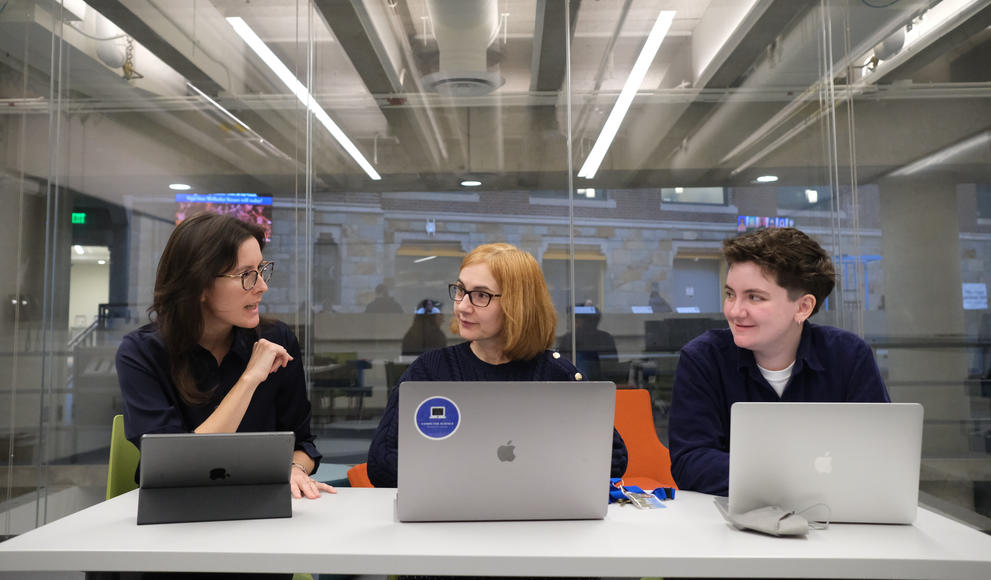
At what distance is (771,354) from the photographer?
6.33 ft

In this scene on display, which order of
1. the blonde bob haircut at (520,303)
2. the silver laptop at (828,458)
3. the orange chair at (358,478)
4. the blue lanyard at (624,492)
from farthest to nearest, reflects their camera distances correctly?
the orange chair at (358,478), the blonde bob haircut at (520,303), the blue lanyard at (624,492), the silver laptop at (828,458)

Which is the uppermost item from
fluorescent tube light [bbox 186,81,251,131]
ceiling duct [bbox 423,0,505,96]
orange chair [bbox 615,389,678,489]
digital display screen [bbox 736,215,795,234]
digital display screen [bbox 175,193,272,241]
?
ceiling duct [bbox 423,0,505,96]

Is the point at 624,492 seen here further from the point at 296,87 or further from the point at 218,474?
the point at 296,87

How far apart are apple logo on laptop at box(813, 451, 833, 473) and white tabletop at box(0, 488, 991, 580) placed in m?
0.12

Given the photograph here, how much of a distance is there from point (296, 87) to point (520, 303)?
120 inches

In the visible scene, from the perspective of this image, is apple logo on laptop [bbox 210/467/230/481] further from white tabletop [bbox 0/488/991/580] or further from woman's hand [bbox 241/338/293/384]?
woman's hand [bbox 241/338/293/384]

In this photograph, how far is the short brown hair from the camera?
73.6 inches

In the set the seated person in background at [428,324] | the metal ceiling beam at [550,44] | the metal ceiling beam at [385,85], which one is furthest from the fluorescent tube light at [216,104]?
the metal ceiling beam at [550,44]

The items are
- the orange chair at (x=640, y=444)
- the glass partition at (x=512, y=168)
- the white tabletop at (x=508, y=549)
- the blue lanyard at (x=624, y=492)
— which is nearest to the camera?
the white tabletop at (x=508, y=549)

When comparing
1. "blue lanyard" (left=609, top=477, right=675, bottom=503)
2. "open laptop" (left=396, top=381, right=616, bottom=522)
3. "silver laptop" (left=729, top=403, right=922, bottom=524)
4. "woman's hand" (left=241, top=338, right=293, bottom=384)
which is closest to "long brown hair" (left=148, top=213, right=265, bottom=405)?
"woman's hand" (left=241, top=338, right=293, bottom=384)

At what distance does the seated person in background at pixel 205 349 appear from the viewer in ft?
5.99

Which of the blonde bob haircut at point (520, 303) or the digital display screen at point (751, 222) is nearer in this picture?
the blonde bob haircut at point (520, 303)

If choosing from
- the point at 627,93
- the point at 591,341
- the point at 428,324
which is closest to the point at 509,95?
the point at 627,93

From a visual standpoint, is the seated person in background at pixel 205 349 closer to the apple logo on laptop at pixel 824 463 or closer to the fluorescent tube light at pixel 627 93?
the apple logo on laptop at pixel 824 463
